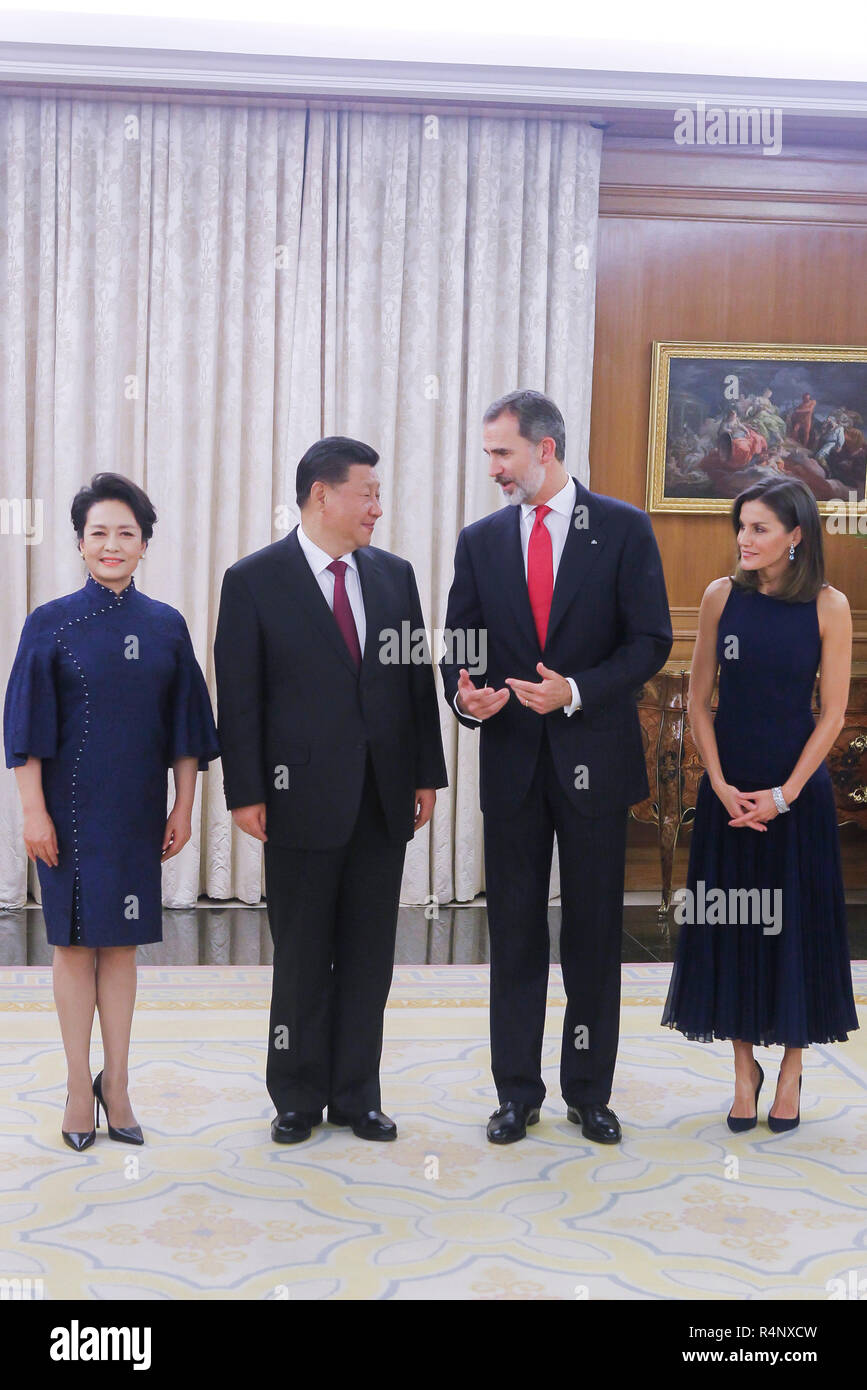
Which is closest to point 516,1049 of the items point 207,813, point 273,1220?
point 273,1220

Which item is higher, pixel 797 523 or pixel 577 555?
pixel 797 523

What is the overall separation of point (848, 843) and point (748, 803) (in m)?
3.57

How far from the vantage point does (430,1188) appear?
10.4 feet

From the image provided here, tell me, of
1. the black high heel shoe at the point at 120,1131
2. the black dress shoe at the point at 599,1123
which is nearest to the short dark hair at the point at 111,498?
the black high heel shoe at the point at 120,1131

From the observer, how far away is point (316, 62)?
5.61 meters

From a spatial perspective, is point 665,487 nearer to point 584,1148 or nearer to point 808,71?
point 808,71

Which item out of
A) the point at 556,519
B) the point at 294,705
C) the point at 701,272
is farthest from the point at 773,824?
the point at 701,272

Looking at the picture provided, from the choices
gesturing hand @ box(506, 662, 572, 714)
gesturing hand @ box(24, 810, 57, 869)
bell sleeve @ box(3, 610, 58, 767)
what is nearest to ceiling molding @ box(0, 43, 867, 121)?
bell sleeve @ box(3, 610, 58, 767)

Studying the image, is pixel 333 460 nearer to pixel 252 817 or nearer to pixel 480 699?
pixel 480 699

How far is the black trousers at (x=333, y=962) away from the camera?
3.44m

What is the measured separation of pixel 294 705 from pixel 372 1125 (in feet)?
3.67

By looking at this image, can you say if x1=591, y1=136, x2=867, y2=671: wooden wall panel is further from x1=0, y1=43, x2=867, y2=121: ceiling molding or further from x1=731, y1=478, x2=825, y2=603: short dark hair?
x1=731, y1=478, x2=825, y2=603: short dark hair

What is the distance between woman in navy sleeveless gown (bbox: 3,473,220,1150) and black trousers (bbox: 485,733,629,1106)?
2.83 ft

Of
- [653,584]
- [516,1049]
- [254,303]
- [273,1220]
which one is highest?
[254,303]
